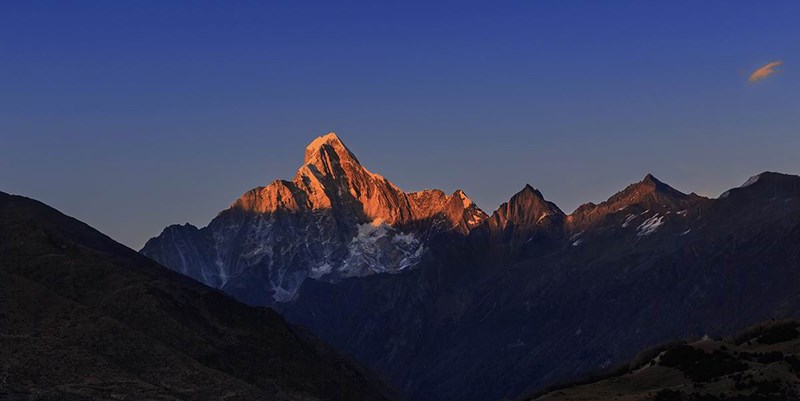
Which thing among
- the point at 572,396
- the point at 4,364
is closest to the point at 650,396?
the point at 572,396

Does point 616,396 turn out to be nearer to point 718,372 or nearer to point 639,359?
point 718,372

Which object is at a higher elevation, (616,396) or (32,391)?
(32,391)

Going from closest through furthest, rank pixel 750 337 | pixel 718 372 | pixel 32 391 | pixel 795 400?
pixel 795 400
pixel 718 372
pixel 750 337
pixel 32 391

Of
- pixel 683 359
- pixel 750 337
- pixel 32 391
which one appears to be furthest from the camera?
pixel 32 391

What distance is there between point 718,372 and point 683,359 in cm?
808

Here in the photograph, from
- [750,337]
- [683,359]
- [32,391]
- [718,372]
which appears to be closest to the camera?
[718,372]

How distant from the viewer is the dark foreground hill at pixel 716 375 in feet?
375

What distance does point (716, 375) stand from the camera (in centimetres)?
12150

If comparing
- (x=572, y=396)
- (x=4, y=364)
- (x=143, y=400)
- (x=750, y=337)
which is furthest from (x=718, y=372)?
(x=4, y=364)

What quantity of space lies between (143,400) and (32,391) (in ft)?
60.8

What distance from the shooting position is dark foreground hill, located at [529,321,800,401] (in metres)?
114

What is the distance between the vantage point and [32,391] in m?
185

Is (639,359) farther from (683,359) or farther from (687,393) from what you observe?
(687,393)

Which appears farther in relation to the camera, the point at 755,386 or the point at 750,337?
the point at 750,337
